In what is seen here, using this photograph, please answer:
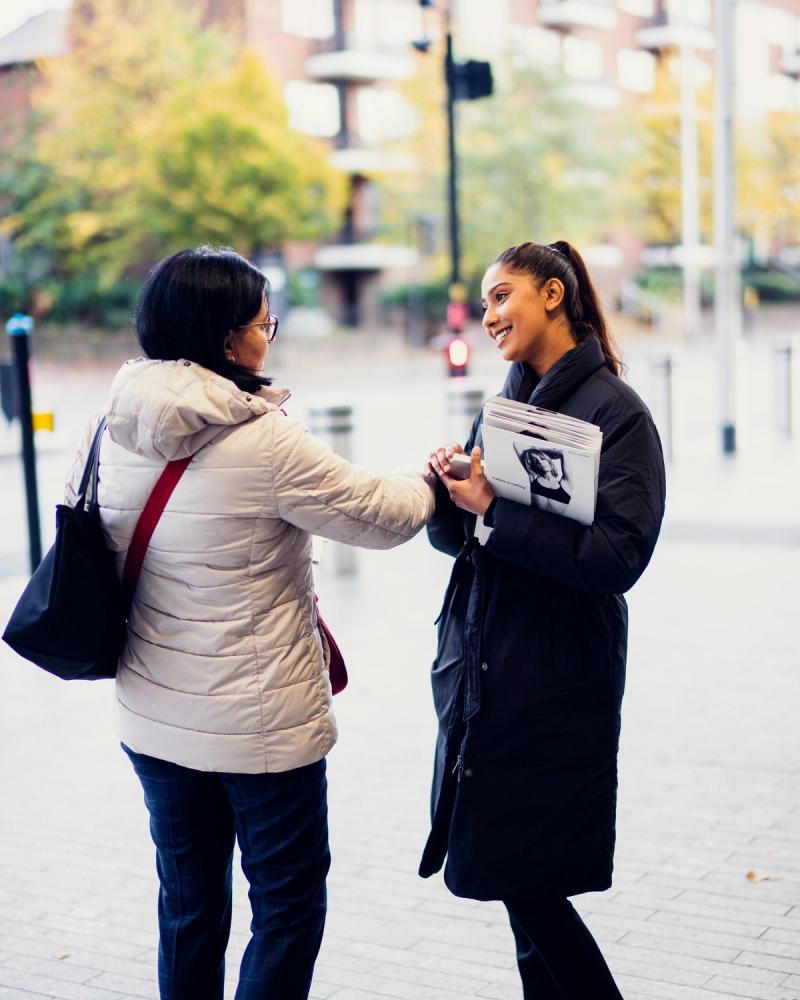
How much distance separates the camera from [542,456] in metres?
2.91

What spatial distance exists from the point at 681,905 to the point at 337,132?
47813 mm

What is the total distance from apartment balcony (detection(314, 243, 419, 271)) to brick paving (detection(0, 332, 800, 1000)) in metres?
41.1

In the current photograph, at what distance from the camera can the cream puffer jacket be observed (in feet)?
9.19

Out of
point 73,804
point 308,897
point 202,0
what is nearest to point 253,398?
point 308,897

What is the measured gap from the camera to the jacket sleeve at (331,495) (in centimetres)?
283

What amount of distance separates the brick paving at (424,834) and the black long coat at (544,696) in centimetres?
97

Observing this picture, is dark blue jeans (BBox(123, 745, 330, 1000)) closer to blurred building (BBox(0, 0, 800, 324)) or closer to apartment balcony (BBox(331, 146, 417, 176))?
blurred building (BBox(0, 0, 800, 324))

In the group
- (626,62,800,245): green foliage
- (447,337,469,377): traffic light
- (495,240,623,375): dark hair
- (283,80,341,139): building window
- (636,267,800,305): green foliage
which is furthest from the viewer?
(636,267,800,305): green foliage

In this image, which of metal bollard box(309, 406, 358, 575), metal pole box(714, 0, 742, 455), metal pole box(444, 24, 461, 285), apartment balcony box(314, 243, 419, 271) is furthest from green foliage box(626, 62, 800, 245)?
metal bollard box(309, 406, 358, 575)

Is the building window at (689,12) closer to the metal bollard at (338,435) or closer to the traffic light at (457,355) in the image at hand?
the traffic light at (457,355)

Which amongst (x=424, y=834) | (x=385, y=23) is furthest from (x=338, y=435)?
(x=385, y=23)

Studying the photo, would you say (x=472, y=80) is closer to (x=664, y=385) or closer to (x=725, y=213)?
(x=725, y=213)

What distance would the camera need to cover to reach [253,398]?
2.82m

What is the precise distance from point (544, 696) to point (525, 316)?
82 centimetres
